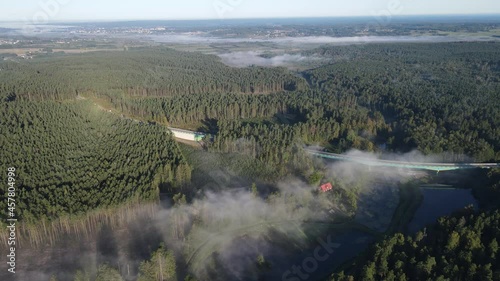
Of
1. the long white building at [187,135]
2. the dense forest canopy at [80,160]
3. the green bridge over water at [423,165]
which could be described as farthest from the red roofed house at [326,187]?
the long white building at [187,135]

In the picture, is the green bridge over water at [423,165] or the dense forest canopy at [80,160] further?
the green bridge over water at [423,165]

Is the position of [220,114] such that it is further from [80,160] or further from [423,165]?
[423,165]

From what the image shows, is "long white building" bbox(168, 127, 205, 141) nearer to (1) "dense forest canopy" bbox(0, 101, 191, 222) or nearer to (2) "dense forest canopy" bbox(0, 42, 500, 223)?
(2) "dense forest canopy" bbox(0, 42, 500, 223)

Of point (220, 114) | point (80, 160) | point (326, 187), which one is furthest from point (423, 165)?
point (80, 160)

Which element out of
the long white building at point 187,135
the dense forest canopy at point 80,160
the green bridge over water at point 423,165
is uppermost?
the dense forest canopy at point 80,160

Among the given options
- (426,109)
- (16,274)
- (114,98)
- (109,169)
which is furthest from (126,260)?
(426,109)

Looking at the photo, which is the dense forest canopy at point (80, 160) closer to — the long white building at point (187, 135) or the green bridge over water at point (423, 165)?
the long white building at point (187, 135)

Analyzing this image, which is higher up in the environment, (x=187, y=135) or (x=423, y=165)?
(x=187, y=135)

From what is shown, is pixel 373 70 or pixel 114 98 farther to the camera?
pixel 373 70

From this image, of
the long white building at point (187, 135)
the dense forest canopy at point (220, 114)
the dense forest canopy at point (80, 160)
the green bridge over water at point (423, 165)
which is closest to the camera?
the dense forest canopy at point (80, 160)

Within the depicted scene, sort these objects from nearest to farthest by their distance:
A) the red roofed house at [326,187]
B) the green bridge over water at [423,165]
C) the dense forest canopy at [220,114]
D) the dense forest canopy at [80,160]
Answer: the dense forest canopy at [80,160]
the dense forest canopy at [220,114]
the red roofed house at [326,187]
the green bridge over water at [423,165]

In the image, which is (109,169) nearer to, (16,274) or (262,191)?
(16,274)
